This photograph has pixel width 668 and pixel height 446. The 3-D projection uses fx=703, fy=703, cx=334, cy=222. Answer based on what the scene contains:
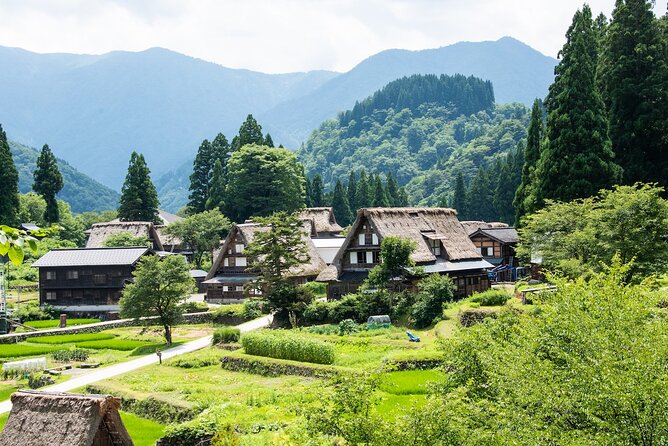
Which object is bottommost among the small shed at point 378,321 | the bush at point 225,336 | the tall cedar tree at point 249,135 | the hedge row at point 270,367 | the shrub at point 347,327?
the hedge row at point 270,367

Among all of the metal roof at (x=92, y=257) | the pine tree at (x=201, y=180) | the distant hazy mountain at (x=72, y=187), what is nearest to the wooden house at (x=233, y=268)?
the metal roof at (x=92, y=257)

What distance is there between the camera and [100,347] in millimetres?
40375

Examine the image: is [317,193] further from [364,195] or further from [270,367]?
[270,367]

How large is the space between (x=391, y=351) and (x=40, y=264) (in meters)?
34.0

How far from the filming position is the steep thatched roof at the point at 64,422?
17.0m

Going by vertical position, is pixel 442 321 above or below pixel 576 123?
below

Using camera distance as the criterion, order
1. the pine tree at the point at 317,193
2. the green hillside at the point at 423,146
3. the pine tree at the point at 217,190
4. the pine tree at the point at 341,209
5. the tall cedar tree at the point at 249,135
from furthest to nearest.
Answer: the green hillside at the point at 423,146, the pine tree at the point at 317,193, the pine tree at the point at 341,209, the tall cedar tree at the point at 249,135, the pine tree at the point at 217,190

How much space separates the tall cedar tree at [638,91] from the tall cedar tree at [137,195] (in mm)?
50036

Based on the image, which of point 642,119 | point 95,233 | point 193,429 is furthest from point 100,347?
point 642,119

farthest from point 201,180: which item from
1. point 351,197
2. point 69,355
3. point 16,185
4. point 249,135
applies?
point 69,355

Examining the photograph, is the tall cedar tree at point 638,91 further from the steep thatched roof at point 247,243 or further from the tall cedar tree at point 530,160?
the steep thatched roof at point 247,243

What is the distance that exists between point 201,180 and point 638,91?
56629 millimetres

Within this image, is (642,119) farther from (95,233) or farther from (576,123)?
(95,233)

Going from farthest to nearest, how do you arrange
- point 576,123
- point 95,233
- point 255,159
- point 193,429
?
1. point 255,159
2. point 95,233
3. point 576,123
4. point 193,429
